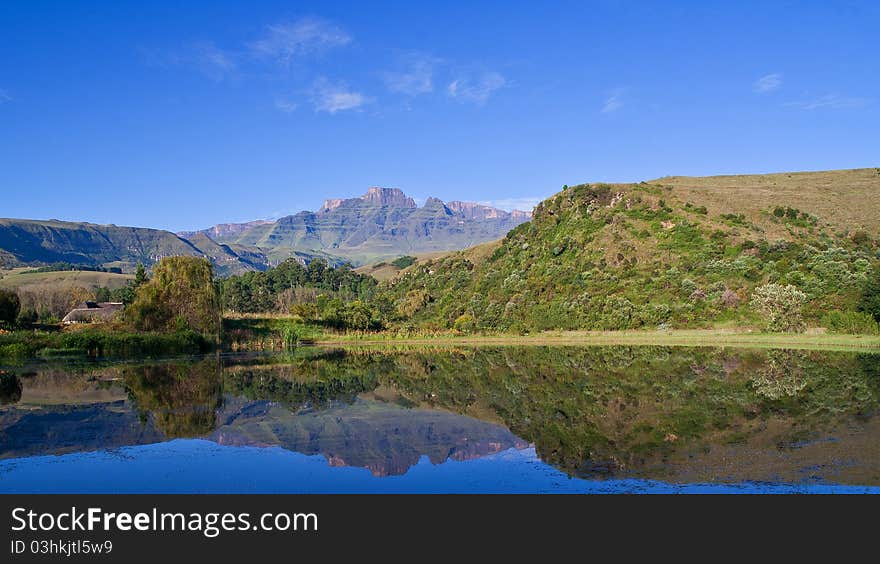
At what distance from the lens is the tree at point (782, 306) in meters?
55.4

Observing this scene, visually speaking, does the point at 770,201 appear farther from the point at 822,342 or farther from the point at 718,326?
the point at 822,342

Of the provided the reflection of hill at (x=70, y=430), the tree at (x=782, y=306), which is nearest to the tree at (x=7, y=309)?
the reflection of hill at (x=70, y=430)

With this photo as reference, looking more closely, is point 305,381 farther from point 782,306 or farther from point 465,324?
point 465,324

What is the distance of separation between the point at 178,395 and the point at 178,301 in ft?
114

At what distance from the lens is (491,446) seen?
17.3 m

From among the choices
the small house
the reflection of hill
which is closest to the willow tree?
the reflection of hill

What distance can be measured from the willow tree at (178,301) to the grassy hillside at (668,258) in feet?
99.6

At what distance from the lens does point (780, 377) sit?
2912 centimetres

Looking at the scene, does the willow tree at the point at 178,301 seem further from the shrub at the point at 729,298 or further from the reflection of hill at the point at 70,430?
the shrub at the point at 729,298

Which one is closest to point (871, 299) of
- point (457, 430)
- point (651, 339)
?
point (651, 339)

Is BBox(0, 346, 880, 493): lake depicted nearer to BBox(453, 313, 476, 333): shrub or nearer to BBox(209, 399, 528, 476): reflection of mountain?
BBox(209, 399, 528, 476): reflection of mountain

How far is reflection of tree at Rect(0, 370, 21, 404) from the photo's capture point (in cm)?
2659
